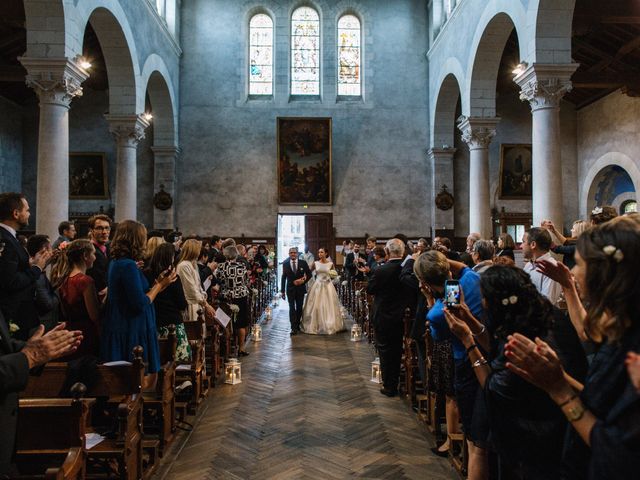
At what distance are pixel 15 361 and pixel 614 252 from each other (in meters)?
2.09

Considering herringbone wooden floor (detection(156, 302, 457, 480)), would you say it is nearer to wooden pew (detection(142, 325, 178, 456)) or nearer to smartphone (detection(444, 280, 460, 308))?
wooden pew (detection(142, 325, 178, 456))

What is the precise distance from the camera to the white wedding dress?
9.62 meters

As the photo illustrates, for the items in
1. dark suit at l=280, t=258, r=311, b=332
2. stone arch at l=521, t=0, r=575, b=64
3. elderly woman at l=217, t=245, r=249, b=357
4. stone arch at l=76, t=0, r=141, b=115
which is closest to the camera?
elderly woman at l=217, t=245, r=249, b=357

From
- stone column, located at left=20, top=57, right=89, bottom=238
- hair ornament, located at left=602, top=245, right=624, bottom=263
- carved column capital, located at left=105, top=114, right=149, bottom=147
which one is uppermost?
carved column capital, located at left=105, top=114, right=149, bottom=147

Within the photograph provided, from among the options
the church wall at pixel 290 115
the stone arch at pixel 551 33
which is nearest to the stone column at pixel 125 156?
the church wall at pixel 290 115

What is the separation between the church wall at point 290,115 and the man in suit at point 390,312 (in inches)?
450

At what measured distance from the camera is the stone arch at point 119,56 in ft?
35.6

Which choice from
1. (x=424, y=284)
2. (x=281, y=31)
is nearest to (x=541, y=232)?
(x=424, y=284)

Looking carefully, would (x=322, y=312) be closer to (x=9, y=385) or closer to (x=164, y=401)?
(x=164, y=401)

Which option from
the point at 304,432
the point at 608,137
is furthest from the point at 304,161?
the point at 304,432

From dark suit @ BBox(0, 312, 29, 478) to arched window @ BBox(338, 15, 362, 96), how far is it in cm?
1629

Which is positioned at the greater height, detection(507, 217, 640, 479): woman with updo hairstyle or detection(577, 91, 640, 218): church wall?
detection(577, 91, 640, 218): church wall

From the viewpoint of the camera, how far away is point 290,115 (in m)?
17.1

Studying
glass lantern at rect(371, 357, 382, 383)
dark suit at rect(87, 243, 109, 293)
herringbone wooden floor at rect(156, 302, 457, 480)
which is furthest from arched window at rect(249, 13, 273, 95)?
dark suit at rect(87, 243, 109, 293)
